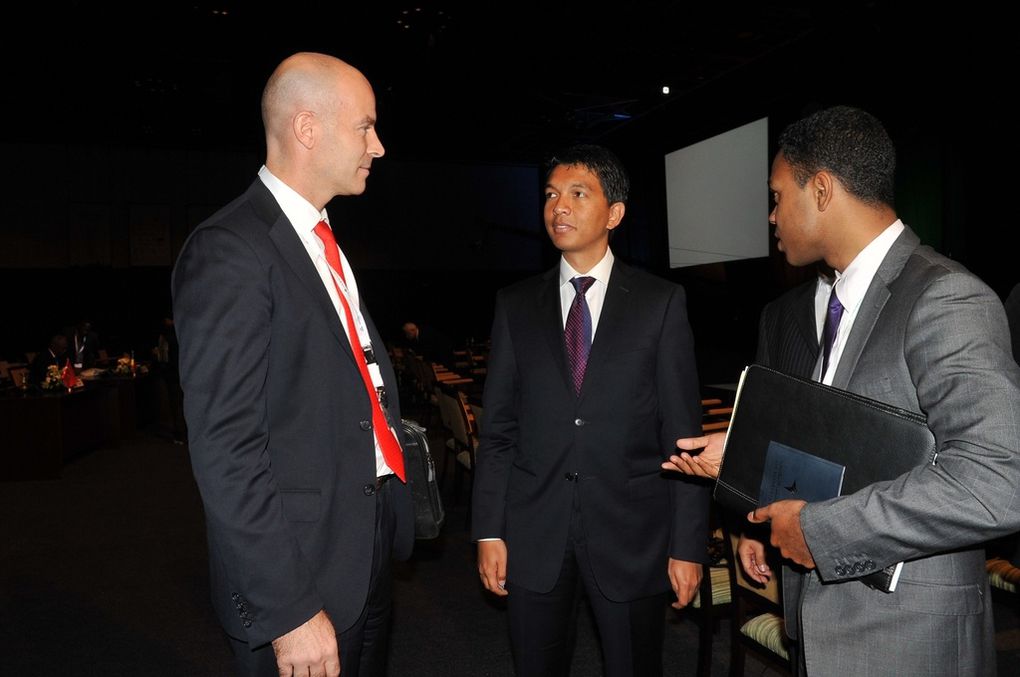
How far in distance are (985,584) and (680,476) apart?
736mm

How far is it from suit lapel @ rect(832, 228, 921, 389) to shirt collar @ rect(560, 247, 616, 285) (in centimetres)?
81

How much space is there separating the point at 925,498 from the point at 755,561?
738 millimetres

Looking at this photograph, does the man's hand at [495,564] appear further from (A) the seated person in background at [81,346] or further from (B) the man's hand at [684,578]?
(A) the seated person in background at [81,346]

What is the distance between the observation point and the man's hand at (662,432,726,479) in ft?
5.23

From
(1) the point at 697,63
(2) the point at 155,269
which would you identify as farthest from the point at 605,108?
(2) the point at 155,269

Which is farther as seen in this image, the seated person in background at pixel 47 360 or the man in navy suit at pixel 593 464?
the seated person in background at pixel 47 360

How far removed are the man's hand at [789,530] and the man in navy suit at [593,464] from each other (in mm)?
606

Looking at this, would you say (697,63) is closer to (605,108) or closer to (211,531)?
(605,108)

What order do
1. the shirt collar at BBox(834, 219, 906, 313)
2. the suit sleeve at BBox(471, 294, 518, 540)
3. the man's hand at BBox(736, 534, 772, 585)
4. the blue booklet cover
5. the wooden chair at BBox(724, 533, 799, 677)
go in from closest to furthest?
1. the blue booklet cover
2. the shirt collar at BBox(834, 219, 906, 313)
3. the man's hand at BBox(736, 534, 772, 585)
4. the suit sleeve at BBox(471, 294, 518, 540)
5. the wooden chair at BBox(724, 533, 799, 677)

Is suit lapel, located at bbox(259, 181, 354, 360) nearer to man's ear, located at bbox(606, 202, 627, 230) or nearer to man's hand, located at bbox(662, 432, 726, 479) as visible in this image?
man's hand, located at bbox(662, 432, 726, 479)

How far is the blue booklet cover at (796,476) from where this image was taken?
120 centimetres

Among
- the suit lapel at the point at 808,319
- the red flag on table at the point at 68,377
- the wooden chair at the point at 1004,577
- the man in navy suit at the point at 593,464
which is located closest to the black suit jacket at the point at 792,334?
the suit lapel at the point at 808,319

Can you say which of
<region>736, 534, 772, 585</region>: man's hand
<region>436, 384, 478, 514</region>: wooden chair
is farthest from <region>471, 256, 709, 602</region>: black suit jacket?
<region>436, 384, 478, 514</region>: wooden chair

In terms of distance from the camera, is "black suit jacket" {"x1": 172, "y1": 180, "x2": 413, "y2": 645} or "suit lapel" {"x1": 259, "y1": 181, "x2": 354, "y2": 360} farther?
"suit lapel" {"x1": 259, "y1": 181, "x2": 354, "y2": 360}
